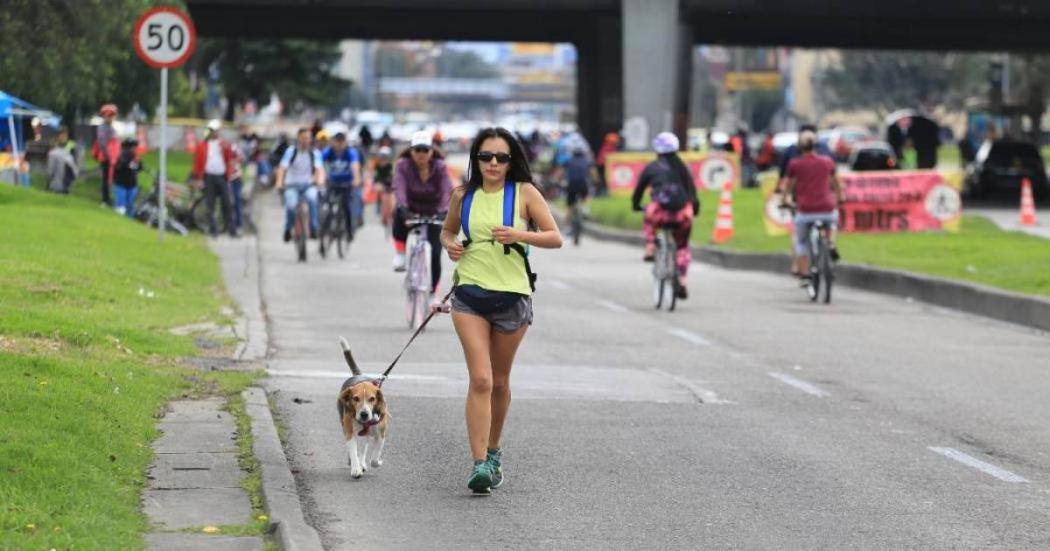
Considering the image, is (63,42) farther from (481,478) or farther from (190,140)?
(190,140)

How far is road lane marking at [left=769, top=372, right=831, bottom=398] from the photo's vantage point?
13.9 metres

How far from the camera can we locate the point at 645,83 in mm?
54375

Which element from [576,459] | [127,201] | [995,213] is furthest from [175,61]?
[995,213]

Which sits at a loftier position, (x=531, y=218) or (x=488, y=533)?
(x=531, y=218)

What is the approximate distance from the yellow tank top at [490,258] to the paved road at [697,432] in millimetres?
958

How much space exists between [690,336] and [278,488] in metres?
9.63

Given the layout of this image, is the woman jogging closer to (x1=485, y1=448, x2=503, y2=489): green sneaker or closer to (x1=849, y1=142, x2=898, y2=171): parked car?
(x1=485, y1=448, x2=503, y2=489): green sneaker

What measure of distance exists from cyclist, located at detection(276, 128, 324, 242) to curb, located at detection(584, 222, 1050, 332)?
20.5ft

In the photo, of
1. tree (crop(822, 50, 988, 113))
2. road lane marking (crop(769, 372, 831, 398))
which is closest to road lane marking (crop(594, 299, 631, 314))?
road lane marking (crop(769, 372, 831, 398))

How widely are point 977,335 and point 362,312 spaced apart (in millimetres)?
5644

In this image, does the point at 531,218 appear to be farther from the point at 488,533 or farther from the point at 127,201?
the point at 127,201

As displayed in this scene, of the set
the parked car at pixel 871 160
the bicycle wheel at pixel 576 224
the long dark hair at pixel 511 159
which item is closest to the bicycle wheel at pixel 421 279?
the long dark hair at pixel 511 159

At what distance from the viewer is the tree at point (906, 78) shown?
122625 mm

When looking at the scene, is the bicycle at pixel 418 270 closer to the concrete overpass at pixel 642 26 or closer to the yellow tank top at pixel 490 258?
the yellow tank top at pixel 490 258
